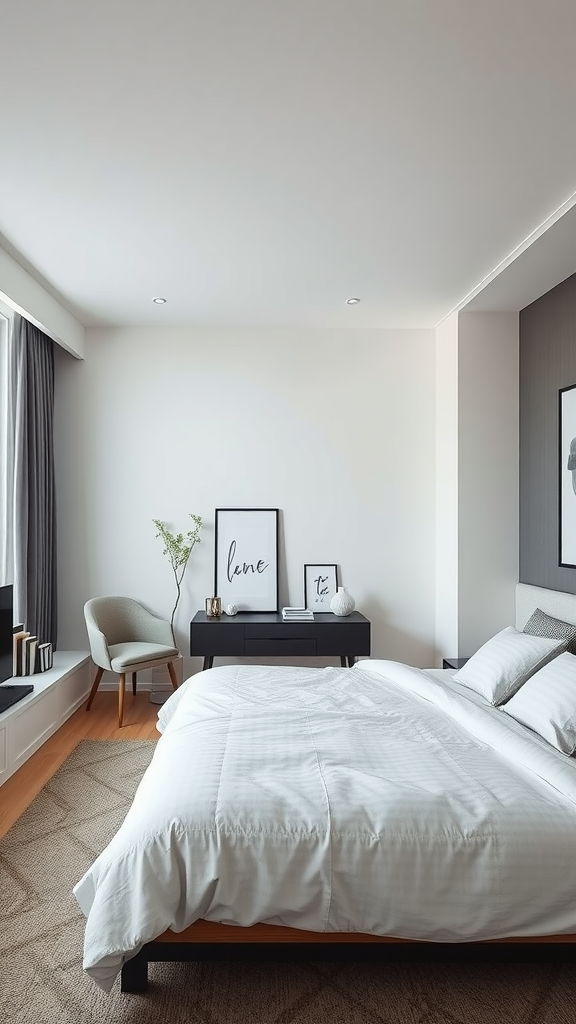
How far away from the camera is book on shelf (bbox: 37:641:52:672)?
4156 mm

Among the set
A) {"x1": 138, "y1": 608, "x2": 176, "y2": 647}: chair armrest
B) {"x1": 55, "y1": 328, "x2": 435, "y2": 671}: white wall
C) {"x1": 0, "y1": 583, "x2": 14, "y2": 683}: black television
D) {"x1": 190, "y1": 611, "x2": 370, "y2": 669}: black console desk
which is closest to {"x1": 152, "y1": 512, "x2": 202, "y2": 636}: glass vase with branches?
{"x1": 55, "y1": 328, "x2": 435, "y2": 671}: white wall

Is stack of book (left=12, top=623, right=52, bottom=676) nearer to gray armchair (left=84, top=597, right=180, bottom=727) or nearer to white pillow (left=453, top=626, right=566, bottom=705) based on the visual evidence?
gray armchair (left=84, top=597, right=180, bottom=727)

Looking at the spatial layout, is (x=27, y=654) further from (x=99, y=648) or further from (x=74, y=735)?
(x=74, y=735)

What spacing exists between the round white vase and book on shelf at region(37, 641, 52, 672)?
75.5 inches

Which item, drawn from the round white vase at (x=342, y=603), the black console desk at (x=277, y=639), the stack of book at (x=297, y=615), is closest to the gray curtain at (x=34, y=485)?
the black console desk at (x=277, y=639)

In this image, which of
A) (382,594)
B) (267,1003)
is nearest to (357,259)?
(382,594)

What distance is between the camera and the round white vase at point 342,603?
4.66 metres

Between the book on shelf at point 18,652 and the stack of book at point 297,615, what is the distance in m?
1.66

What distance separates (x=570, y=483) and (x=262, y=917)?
2.85 m

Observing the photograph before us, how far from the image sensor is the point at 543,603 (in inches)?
155

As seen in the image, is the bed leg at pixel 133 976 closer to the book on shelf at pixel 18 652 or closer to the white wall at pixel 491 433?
the book on shelf at pixel 18 652

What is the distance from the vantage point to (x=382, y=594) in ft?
16.3

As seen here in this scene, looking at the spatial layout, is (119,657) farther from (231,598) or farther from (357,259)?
(357,259)

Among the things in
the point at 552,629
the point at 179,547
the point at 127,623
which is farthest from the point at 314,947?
the point at 179,547
